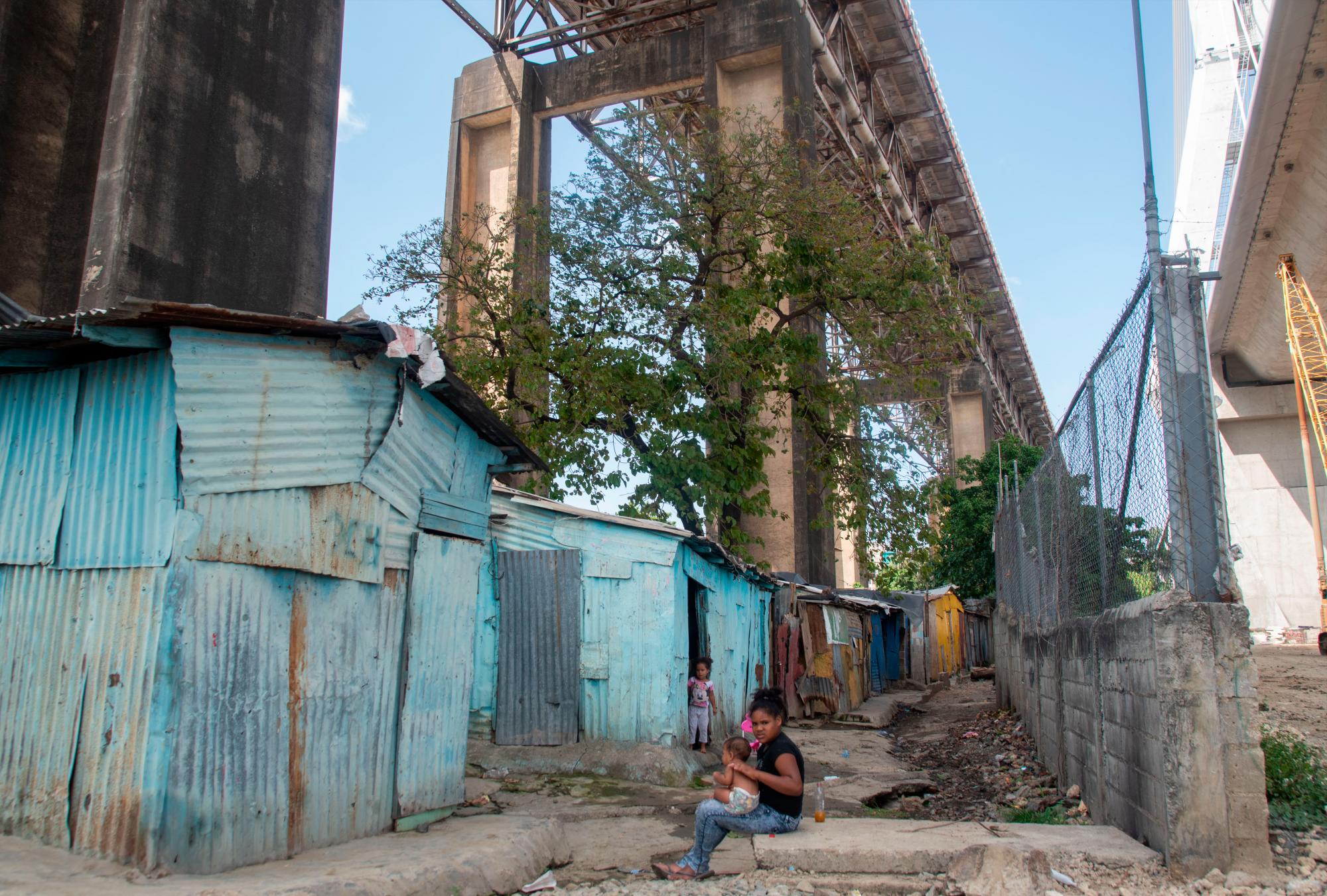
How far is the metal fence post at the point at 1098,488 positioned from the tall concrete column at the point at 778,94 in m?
11.5

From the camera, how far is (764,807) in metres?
5.04

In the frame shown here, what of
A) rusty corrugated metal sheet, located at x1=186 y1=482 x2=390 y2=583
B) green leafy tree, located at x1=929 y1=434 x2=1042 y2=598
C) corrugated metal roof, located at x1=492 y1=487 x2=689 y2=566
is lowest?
rusty corrugated metal sheet, located at x1=186 y1=482 x2=390 y2=583

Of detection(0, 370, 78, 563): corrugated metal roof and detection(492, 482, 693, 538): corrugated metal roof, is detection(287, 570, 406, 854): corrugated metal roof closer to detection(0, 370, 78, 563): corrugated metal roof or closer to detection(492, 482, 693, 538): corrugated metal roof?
detection(0, 370, 78, 563): corrugated metal roof

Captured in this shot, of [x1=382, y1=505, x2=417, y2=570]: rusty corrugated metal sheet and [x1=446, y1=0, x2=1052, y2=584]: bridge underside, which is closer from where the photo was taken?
[x1=382, y1=505, x2=417, y2=570]: rusty corrugated metal sheet

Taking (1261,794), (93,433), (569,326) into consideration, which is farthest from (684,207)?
(1261,794)

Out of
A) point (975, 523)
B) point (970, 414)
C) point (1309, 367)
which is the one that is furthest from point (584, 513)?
point (1309, 367)

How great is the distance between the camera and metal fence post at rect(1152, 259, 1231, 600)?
14.3 ft

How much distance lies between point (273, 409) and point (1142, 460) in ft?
15.9

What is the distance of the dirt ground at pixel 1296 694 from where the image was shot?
814 cm

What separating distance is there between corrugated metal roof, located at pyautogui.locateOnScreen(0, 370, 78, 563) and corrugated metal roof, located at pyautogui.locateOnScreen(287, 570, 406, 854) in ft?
4.58

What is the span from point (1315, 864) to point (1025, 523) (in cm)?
726

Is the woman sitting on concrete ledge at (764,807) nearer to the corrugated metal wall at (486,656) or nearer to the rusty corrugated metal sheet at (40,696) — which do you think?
the rusty corrugated metal sheet at (40,696)

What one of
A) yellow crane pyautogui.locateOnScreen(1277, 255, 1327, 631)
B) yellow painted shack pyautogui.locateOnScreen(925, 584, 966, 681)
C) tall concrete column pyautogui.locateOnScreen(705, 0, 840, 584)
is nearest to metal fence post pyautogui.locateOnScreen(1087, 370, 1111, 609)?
tall concrete column pyautogui.locateOnScreen(705, 0, 840, 584)

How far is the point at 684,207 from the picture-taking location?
1530 cm
